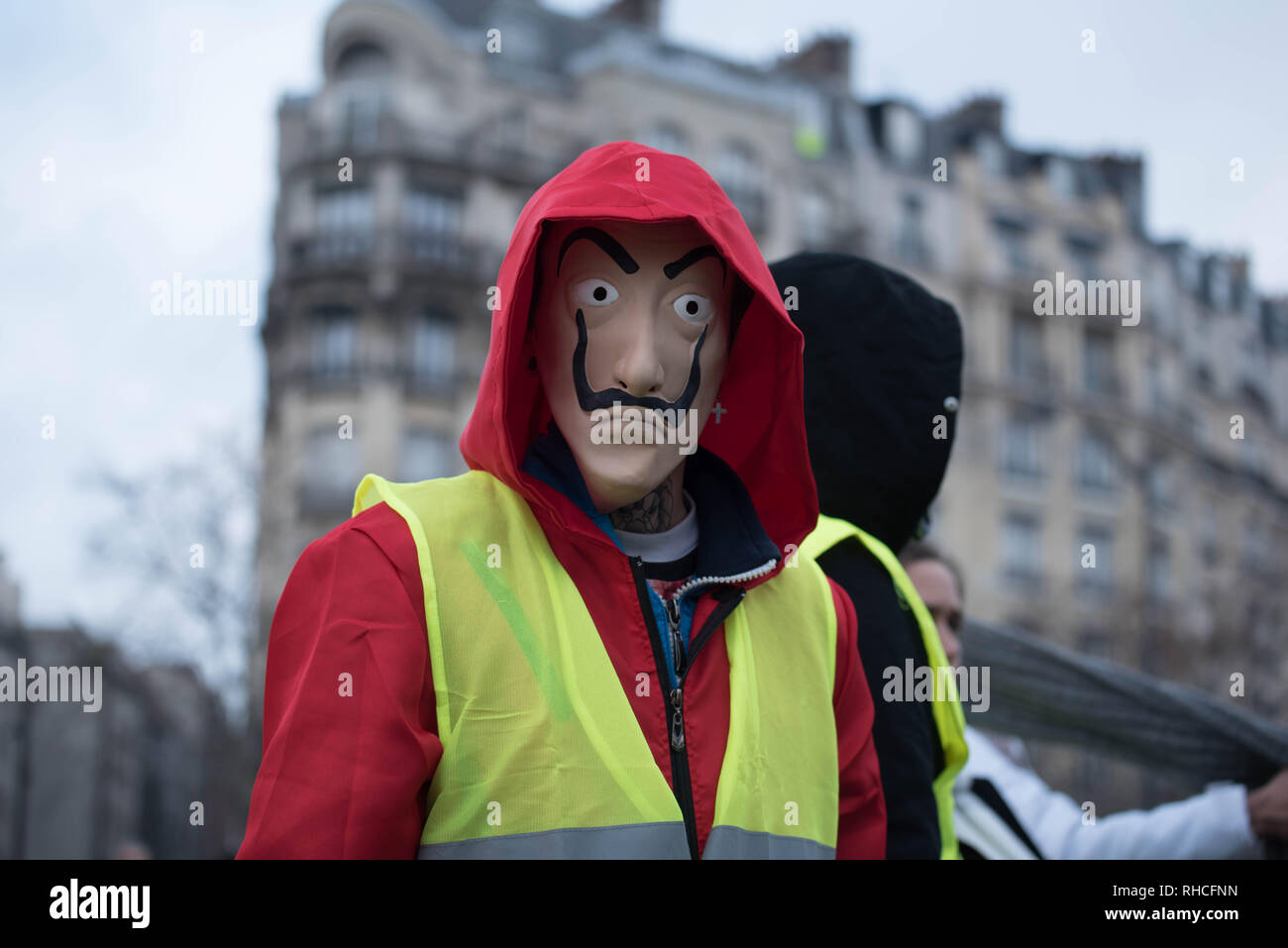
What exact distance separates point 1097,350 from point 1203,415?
19.9 ft

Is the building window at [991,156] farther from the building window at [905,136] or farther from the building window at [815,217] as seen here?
the building window at [815,217]

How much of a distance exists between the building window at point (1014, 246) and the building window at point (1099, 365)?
2.41 m

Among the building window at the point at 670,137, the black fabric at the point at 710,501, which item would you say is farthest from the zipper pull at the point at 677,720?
the building window at the point at 670,137

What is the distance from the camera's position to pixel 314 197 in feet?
92.3

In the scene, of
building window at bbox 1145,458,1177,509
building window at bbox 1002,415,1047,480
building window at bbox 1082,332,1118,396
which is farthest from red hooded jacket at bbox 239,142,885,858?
building window at bbox 1082,332,1118,396

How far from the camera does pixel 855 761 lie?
8.12ft

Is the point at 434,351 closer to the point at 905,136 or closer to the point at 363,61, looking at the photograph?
the point at 363,61

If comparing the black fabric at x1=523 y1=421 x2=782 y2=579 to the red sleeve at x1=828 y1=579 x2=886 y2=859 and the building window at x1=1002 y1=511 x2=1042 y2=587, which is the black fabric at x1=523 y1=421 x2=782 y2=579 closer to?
the red sleeve at x1=828 y1=579 x2=886 y2=859

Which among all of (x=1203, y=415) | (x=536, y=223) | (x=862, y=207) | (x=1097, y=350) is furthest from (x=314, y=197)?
(x=536, y=223)

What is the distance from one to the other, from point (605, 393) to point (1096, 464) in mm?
33286

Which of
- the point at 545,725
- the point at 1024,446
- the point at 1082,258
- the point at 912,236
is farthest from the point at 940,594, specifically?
the point at 1082,258

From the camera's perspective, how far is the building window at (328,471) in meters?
25.8
